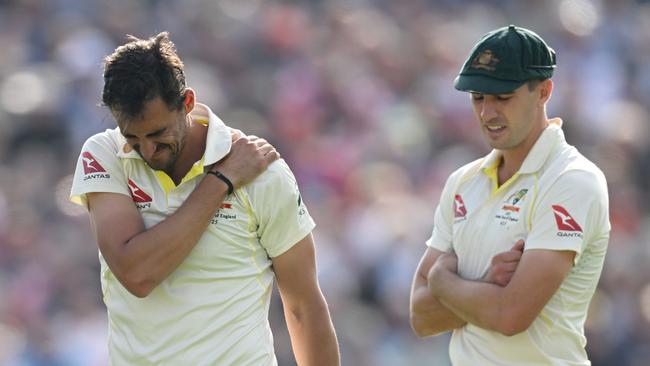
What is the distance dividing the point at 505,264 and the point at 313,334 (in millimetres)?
838

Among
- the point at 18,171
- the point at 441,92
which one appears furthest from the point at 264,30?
the point at 18,171

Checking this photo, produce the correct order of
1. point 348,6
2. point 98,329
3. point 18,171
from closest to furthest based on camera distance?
point 98,329, point 18,171, point 348,6

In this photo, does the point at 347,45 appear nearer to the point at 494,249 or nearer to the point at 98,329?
the point at 98,329

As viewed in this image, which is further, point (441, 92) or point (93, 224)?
point (441, 92)

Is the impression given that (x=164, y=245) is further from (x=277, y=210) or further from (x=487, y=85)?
(x=487, y=85)

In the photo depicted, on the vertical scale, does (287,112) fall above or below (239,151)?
below

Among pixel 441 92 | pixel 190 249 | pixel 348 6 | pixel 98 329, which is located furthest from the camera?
pixel 348 6

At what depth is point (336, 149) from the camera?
11.8m

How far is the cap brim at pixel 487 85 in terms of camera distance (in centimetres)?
449

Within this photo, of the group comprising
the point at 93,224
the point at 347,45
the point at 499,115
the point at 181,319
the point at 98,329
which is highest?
the point at 499,115

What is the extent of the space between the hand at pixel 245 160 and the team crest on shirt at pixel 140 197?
272 mm

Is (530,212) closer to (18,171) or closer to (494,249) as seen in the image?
(494,249)

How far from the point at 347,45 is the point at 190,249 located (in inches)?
366

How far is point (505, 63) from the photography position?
451cm
